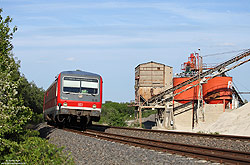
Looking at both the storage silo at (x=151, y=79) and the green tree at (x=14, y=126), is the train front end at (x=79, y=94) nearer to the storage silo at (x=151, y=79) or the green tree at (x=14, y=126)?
the green tree at (x=14, y=126)

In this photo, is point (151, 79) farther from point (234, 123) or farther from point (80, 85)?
point (80, 85)

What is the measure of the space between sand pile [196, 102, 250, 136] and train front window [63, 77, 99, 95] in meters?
10.6

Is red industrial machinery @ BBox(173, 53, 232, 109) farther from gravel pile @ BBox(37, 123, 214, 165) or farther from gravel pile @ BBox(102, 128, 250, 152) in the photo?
gravel pile @ BBox(37, 123, 214, 165)

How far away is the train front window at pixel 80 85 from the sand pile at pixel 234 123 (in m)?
10.6

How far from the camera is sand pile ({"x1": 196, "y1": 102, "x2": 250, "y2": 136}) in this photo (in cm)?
2517

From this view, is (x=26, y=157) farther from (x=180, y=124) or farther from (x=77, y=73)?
(x=180, y=124)

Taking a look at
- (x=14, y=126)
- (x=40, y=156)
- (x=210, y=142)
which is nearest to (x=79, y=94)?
(x=210, y=142)

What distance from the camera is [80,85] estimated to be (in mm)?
20125

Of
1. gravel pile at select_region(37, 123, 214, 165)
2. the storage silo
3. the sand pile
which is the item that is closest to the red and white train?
gravel pile at select_region(37, 123, 214, 165)

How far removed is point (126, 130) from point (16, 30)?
12052 millimetres

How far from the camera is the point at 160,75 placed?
4441cm

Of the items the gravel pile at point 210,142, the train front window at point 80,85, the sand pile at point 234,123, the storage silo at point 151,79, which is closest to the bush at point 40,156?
the gravel pile at point 210,142

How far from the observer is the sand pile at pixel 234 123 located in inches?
991

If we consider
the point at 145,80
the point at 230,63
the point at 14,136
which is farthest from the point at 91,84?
the point at 145,80
